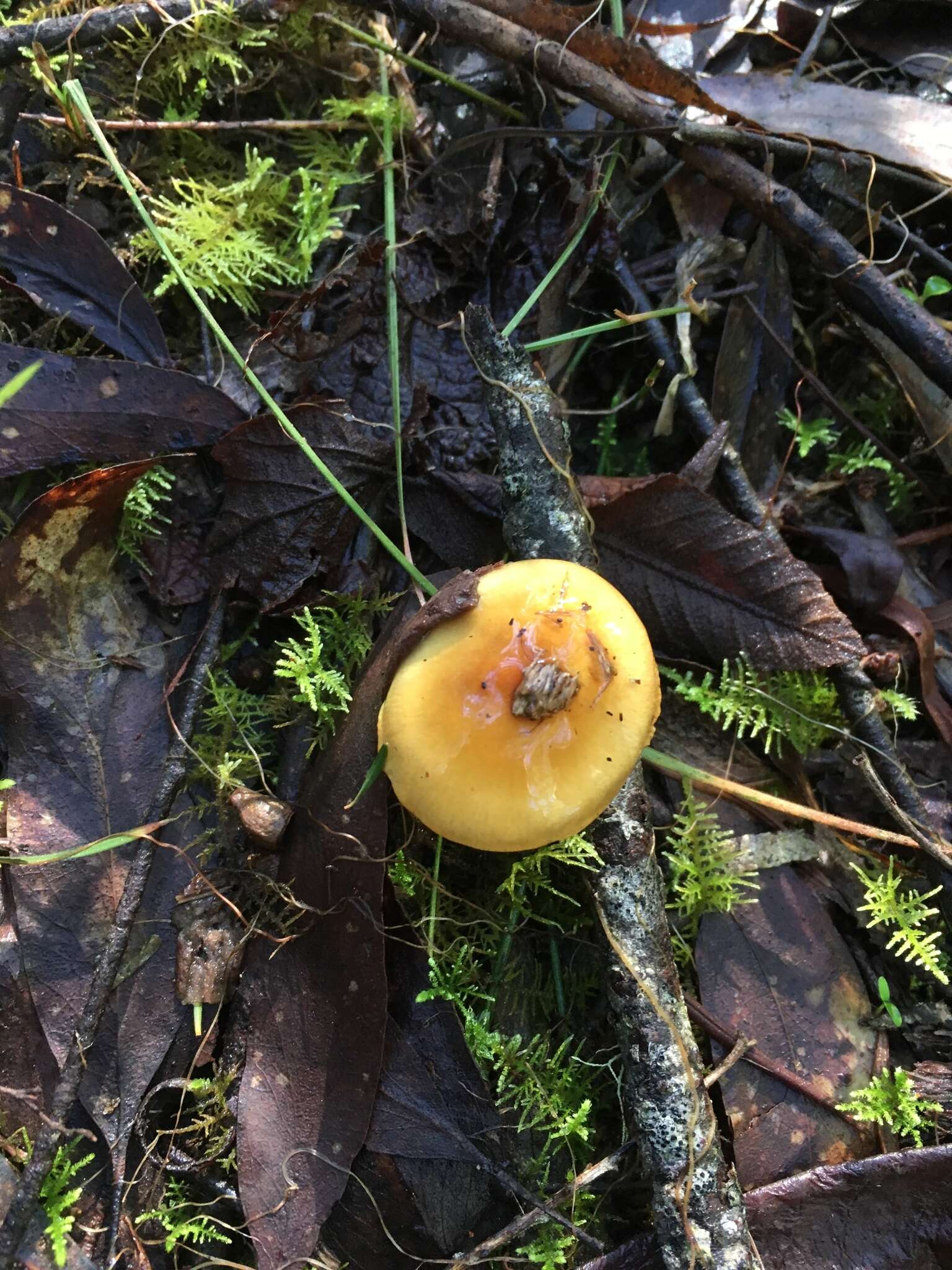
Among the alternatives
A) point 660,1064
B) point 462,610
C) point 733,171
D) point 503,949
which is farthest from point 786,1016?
point 733,171

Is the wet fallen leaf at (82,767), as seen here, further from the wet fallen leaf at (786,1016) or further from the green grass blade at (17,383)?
the wet fallen leaf at (786,1016)

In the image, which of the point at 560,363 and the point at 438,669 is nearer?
the point at 438,669

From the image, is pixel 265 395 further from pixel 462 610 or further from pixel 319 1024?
pixel 319 1024

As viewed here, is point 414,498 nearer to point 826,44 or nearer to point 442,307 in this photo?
point 442,307

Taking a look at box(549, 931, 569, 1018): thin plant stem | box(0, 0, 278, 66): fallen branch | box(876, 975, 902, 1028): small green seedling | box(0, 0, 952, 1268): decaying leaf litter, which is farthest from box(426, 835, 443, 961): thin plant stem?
box(0, 0, 278, 66): fallen branch

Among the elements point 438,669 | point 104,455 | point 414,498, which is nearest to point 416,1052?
point 438,669

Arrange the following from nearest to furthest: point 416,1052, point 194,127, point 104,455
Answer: point 416,1052
point 104,455
point 194,127

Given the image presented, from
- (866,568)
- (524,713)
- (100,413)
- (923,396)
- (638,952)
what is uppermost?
(100,413)
